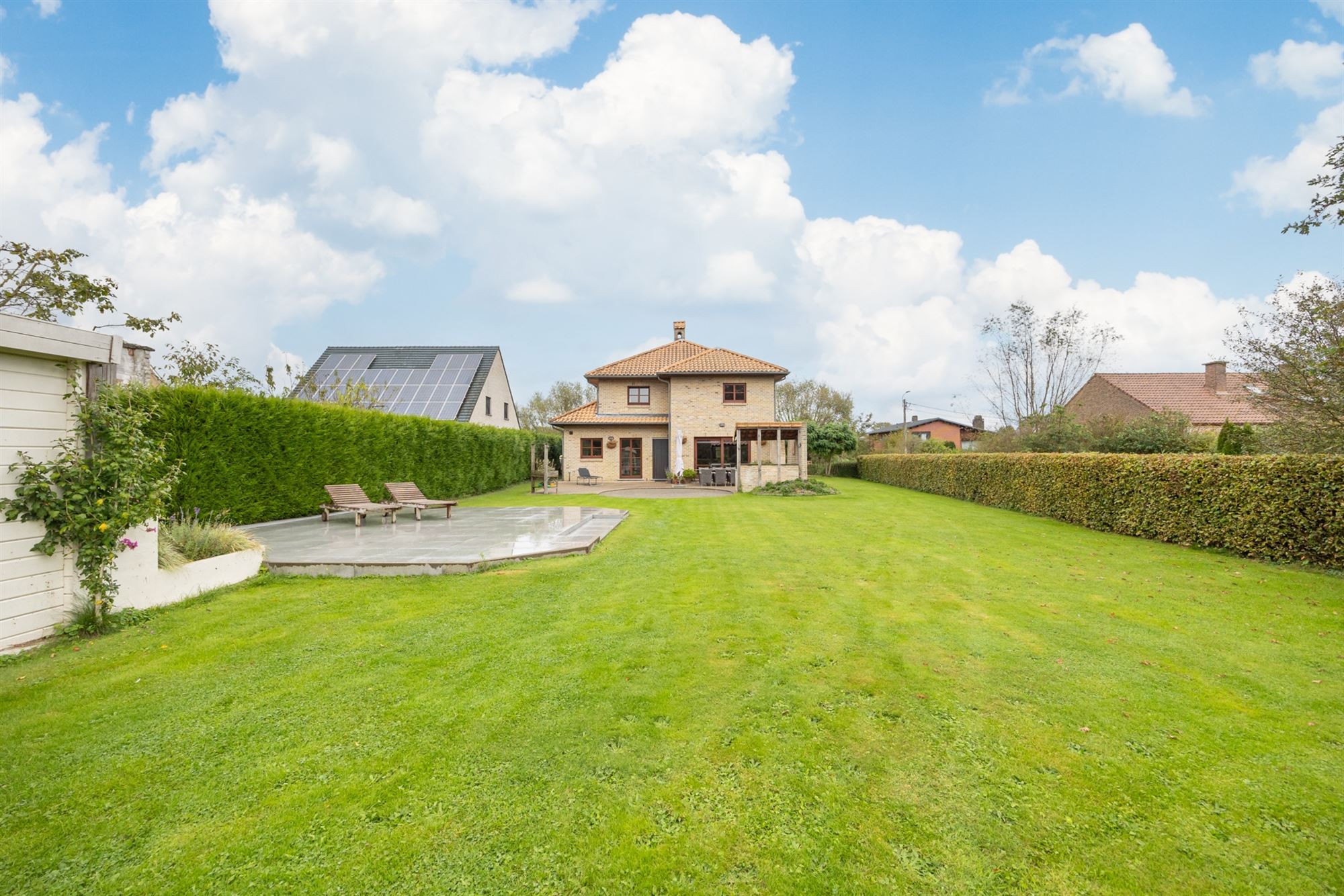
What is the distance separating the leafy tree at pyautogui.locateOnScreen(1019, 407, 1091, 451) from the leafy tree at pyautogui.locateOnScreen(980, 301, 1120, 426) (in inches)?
126

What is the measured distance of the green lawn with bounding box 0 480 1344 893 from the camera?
2.19 meters

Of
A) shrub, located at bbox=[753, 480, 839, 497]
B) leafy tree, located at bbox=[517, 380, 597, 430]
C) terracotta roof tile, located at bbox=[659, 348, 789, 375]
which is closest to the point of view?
shrub, located at bbox=[753, 480, 839, 497]

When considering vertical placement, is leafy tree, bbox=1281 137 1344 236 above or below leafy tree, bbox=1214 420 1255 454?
above

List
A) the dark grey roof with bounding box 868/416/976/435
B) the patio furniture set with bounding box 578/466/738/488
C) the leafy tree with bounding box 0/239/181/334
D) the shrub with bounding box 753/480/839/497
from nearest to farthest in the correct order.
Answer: the leafy tree with bounding box 0/239/181/334
the shrub with bounding box 753/480/839/497
the patio furniture set with bounding box 578/466/738/488
the dark grey roof with bounding box 868/416/976/435

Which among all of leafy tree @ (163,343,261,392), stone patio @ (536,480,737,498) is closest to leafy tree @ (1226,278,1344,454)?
stone patio @ (536,480,737,498)

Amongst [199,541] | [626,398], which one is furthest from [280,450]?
[626,398]

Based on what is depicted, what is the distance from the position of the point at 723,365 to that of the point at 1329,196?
63.7ft

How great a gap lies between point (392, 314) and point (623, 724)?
113 feet

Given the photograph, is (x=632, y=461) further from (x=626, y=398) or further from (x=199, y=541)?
(x=199, y=541)

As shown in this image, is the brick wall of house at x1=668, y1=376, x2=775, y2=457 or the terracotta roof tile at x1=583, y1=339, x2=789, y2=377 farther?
the brick wall of house at x1=668, y1=376, x2=775, y2=457

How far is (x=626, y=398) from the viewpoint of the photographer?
90.3ft

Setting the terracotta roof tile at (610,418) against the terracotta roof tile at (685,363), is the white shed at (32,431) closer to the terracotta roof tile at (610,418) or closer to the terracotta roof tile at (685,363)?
the terracotta roof tile at (610,418)

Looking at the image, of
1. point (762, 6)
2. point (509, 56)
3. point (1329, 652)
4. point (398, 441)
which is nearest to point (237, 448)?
point (398, 441)

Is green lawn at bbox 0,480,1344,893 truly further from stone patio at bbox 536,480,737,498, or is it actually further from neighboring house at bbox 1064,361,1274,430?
neighboring house at bbox 1064,361,1274,430
